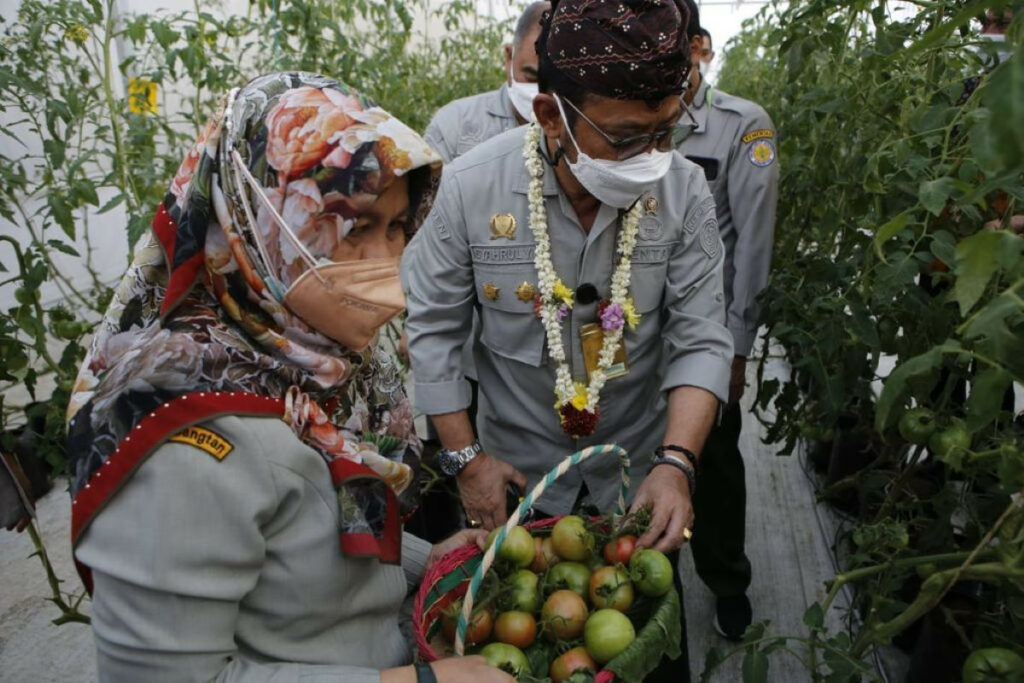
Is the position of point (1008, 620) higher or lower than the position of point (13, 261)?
higher

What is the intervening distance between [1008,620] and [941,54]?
4.57 ft

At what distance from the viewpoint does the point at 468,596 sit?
4.11 feet

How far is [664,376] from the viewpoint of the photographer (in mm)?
1933

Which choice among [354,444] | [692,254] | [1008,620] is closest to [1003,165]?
[354,444]

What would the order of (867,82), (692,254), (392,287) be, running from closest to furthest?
(392,287), (692,254), (867,82)

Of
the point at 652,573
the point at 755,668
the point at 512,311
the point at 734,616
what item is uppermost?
the point at 512,311

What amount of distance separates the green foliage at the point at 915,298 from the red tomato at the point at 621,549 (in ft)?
1.16

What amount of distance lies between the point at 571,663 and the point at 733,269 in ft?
5.49

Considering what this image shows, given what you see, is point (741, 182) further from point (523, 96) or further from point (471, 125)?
point (471, 125)

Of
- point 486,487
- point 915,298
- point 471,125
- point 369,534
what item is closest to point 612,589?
point 486,487

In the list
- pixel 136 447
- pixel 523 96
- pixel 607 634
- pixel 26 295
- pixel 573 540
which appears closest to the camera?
pixel 136 447

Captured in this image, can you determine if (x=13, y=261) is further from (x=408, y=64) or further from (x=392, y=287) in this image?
(x=392, y=287)

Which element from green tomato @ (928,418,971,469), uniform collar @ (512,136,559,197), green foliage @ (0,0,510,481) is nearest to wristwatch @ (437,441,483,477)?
uniform collar @ (512,136,559,197)

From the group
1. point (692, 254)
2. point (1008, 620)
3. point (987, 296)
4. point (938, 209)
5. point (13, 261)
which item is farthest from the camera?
point (13, 261)
